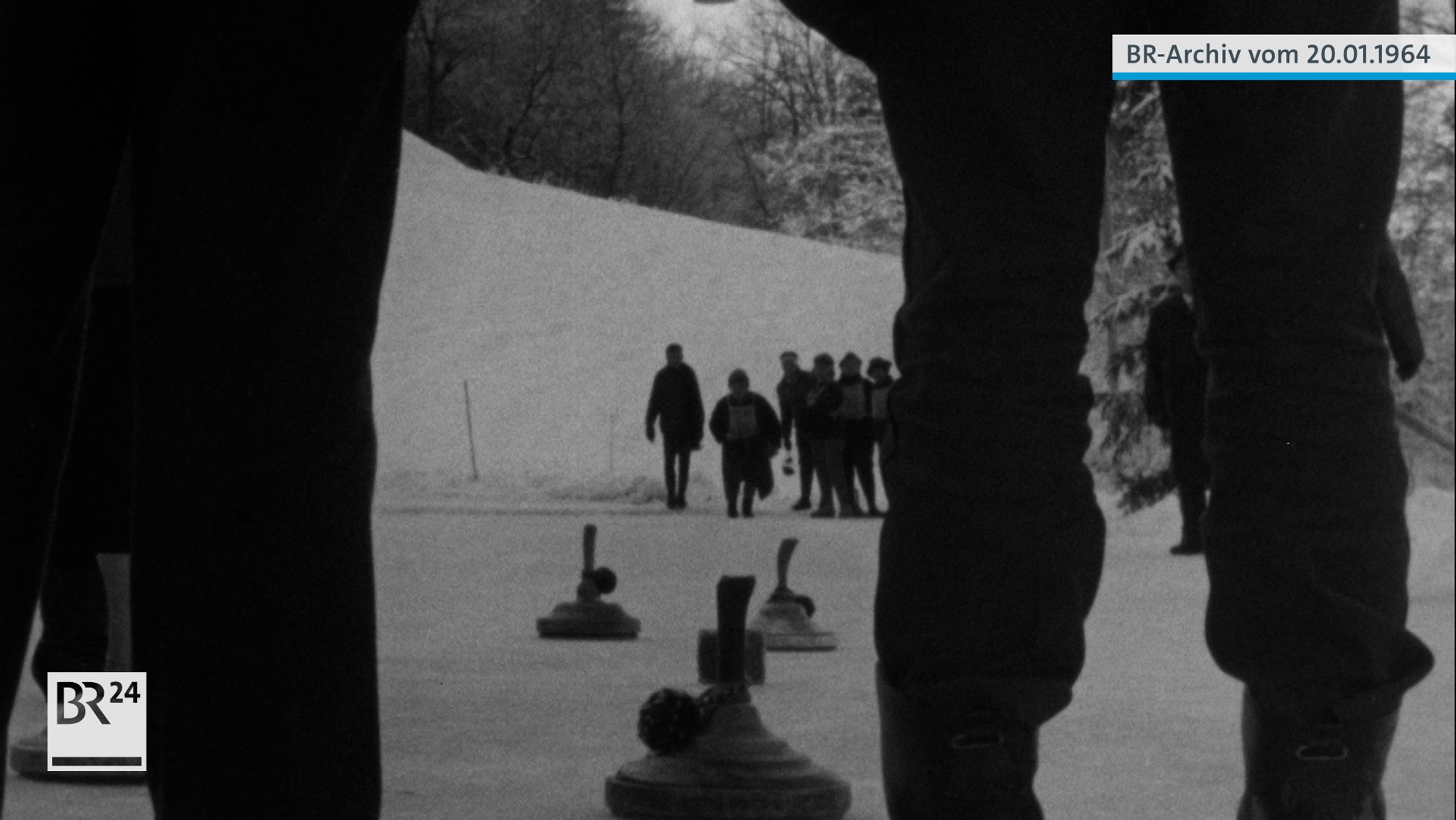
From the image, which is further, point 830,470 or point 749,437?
point 830,470

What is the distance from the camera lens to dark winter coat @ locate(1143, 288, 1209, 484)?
321 inches

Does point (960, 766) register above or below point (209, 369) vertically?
below

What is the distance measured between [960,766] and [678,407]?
4.49 feet

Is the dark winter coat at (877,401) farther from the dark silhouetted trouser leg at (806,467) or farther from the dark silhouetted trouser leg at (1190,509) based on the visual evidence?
the dark silhouetted trouser leg at (1190,509)

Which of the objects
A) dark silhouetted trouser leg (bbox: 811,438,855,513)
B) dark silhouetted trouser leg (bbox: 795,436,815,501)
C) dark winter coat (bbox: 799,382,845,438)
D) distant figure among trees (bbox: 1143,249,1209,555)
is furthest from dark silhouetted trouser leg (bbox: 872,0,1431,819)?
distant figure among trees (bbox: 1143,249,1209,555)

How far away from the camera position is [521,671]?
3.62 m

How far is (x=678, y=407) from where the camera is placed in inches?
106

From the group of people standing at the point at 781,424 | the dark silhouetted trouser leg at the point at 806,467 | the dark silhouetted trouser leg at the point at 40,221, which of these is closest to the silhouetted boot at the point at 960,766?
the dark silhouetted trouser leg at the point at 40,221

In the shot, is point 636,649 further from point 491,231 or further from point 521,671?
point 491,231

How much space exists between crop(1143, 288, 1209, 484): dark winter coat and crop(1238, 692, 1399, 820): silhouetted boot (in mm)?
6642

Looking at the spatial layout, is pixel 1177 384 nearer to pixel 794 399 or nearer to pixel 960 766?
pixel 794 399

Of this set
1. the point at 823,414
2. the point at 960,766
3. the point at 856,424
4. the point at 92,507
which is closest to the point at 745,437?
the point at 823,414

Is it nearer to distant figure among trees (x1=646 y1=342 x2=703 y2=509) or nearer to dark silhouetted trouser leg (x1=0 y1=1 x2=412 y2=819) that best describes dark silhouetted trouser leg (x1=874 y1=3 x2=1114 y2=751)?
dark silhouetted trouser leg (x1=0 y1=1 x2=412 y2=819)

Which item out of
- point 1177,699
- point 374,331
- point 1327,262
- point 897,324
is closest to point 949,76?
point 897,324
